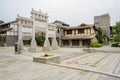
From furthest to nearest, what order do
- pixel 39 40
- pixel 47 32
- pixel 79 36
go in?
pixel 79 36 → pixel 39 40 → pixel 47 32

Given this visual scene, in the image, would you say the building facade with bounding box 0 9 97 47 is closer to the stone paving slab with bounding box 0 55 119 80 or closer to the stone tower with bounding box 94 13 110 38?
the stone paving slab with bounding box 0 55 119 80

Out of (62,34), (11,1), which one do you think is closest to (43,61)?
(11,1)

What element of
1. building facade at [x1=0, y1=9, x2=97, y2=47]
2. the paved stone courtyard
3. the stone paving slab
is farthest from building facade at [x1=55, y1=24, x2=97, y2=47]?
the stone paving slab

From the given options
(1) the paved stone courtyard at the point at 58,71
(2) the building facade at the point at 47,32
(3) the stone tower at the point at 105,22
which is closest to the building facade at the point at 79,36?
(2) the building facade at the point at 47,32

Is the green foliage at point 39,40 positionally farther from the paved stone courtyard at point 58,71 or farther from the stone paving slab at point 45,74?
the stone paving slab at point 45,74

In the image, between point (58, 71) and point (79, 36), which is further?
point (79, 36)

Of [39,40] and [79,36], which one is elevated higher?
[79,36]

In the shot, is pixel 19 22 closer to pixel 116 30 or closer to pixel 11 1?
pixel 11 1

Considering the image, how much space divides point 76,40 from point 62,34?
4.01 metres

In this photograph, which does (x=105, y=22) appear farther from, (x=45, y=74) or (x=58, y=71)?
(x=45, y=74)

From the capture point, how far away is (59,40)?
79.6ft

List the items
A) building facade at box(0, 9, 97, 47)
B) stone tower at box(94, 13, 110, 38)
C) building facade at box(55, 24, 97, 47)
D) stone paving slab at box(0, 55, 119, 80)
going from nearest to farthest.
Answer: stone paving slab at box(0, 55, 119, 80), building facade at box(0, 9, 97, 47), building facade at box(55, 24, 97, 47), stone tower at box(94, 13, 110, 38)

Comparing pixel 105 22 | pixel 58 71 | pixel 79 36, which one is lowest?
pixel 58 71

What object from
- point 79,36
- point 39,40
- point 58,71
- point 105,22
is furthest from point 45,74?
point 105,22
